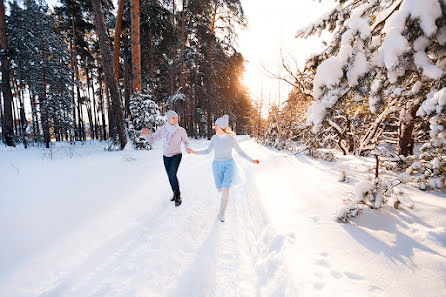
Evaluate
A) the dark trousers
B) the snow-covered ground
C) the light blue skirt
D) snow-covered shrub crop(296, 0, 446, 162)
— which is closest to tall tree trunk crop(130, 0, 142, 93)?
the snow-covered ground

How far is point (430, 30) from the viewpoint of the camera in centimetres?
127

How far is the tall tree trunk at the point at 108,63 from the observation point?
7333mm

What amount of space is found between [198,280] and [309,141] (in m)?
5.32

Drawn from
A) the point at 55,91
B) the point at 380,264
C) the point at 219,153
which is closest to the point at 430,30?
the point at 380,264

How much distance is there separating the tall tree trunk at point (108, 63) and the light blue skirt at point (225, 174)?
22.7 ft

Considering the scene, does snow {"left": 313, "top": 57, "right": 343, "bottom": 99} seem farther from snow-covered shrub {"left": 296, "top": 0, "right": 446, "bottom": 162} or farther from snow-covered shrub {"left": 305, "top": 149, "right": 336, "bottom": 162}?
snow-covered shrub {"left": 305, "top": 149, "right": 336, "bottom": 162}

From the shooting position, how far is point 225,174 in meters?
3.23

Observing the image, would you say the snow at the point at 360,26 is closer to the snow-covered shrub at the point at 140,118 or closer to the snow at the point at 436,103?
the snow at the point at 436,103

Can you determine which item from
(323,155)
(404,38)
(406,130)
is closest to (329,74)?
(404,38)

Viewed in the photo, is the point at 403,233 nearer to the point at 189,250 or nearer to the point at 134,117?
the point at 189,250

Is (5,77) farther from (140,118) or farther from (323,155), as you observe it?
(323,155)

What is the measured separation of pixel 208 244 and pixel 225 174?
46.5 inches

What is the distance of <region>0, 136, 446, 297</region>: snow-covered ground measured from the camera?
1.68 metres

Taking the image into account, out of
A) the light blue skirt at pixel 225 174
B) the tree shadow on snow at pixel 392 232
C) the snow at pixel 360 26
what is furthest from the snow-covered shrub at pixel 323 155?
the snow at pixel 360 26
